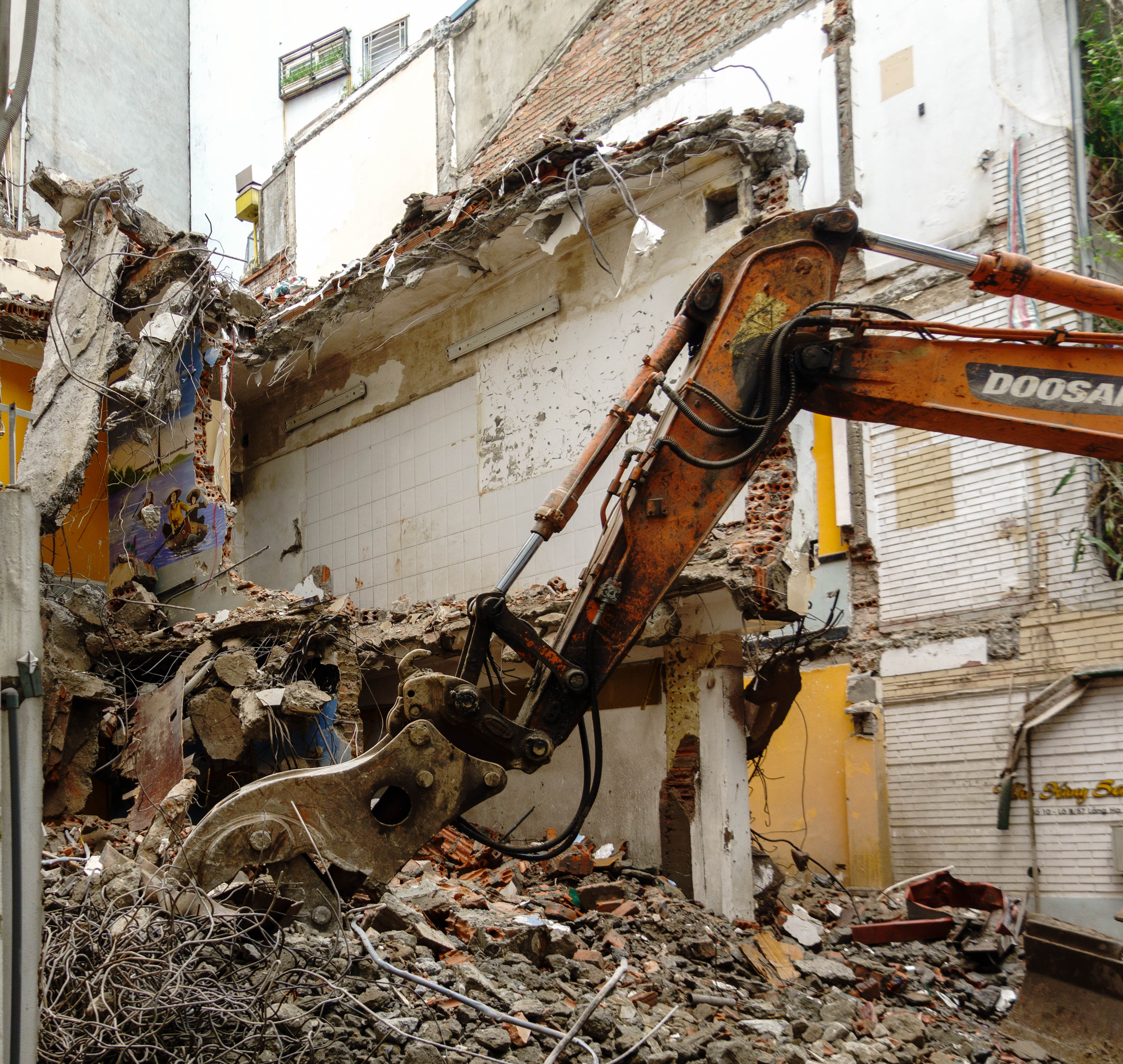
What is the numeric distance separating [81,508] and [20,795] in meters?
8.18

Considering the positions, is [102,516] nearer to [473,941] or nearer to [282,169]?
[473,941]

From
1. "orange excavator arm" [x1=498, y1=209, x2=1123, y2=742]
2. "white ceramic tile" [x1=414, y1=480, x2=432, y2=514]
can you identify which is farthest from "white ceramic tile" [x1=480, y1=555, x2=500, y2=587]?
"orange excavator arm" [x1=498, y1=209, x2=1123, y2=742]

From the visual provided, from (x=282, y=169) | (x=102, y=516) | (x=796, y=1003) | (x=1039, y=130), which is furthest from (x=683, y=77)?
(x=796, y=1003)

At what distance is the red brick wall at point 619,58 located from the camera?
48.2 ft

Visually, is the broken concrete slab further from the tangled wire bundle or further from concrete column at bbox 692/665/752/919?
concrete column at bbox 692/665/752/919

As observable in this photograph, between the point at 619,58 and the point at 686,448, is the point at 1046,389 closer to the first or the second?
the point at 686,448

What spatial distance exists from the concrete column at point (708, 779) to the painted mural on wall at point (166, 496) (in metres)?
4.07

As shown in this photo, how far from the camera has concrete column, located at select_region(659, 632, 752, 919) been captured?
23.8 ft

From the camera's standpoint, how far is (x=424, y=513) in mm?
9648

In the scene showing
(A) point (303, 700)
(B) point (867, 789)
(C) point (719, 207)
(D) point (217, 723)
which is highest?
(C) point (719, 207)

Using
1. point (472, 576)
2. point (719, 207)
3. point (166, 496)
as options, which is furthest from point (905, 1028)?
point (166, 496)

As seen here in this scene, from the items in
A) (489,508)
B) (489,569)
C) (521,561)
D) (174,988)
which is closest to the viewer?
(174,988)

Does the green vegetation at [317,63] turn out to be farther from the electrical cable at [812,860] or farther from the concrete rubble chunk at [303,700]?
the concrete rubble chunk at [303,700]

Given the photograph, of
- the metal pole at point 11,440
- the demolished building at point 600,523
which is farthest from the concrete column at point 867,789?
the metal pole at point 11,440
